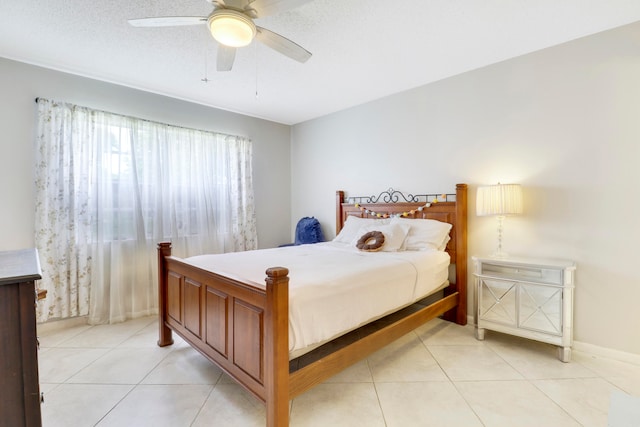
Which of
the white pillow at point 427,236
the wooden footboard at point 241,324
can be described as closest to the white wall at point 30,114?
the wooden footboard at point 241,324

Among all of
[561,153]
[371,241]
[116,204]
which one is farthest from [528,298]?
[116,204]

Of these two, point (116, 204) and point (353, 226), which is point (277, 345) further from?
point (116, 204)

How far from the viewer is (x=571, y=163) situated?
247 centimetres

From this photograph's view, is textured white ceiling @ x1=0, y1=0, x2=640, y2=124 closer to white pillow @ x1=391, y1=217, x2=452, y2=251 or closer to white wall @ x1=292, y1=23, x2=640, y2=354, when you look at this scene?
white wall @ x1=292, y1=23, x2=640, y2=354

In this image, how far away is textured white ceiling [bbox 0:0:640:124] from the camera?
6.68 ft

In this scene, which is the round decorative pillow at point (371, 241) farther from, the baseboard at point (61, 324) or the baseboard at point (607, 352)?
the baseboard at point (61, 324)

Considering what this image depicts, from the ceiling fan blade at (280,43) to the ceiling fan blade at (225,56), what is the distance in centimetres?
26

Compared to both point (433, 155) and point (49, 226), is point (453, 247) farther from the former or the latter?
point (49, 226)

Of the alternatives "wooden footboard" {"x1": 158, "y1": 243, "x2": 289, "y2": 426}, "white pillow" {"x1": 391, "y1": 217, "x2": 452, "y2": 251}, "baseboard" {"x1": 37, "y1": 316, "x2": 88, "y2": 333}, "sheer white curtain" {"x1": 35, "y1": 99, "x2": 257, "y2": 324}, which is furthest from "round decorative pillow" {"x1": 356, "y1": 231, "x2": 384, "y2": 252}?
"baseboard" {"x1": 37, "y1": 316, "x2": 88, "y2": 333}

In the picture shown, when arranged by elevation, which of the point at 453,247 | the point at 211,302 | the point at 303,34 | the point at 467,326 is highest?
the point at 303,34

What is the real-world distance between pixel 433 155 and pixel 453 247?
1.06 meters

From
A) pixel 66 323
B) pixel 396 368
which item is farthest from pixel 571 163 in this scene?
pixel 66 323

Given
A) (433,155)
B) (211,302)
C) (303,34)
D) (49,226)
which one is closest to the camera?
(211,302)

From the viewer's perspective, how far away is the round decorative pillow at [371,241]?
116 inches
